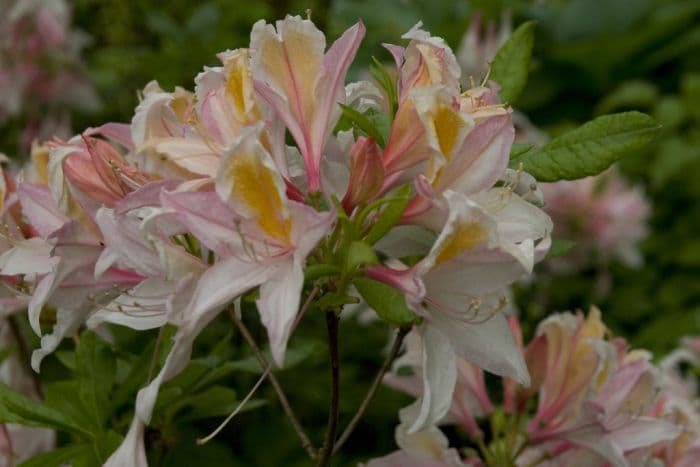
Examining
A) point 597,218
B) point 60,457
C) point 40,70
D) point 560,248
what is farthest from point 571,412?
point 40,70

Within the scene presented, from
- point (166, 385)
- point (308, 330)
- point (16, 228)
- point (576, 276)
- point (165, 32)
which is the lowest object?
point (576, 276)

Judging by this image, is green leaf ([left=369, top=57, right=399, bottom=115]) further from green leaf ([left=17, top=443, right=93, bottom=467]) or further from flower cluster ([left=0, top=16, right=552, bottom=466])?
green leaf ([left=17, top=443, right=93, bottom=467])

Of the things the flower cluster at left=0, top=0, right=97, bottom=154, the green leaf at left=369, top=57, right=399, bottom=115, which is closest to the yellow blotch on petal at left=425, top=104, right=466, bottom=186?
the green leaf at left=369, top=57, right=399, bottom=115

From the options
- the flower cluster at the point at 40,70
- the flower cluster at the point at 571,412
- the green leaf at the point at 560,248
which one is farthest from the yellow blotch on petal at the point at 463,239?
the flower cluster at the point at 40,70

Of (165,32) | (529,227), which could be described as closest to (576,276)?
(165,32)

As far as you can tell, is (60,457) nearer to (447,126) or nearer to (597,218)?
(447,126)

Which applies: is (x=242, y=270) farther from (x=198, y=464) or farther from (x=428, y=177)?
(x=198, y=464)
